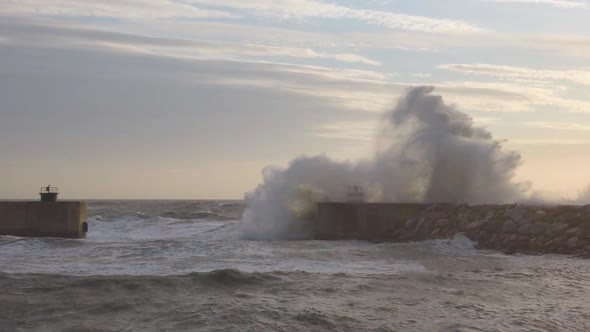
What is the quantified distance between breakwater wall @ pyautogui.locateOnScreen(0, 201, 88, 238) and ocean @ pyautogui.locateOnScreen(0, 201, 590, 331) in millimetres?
3807

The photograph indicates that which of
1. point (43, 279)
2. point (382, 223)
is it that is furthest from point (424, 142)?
point (43, 279)

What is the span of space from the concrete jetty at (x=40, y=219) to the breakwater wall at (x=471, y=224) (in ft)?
23.5

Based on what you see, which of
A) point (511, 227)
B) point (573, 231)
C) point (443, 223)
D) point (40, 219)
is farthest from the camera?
point (40, 219)

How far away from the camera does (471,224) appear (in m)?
16.5

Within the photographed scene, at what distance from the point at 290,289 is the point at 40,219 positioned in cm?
1207

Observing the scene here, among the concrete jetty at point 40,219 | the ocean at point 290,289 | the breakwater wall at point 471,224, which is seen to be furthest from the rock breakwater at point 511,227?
the concrete jetty at point 40,219

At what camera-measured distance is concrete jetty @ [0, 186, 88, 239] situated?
19.5m

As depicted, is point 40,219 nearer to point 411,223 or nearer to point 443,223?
point 411,223

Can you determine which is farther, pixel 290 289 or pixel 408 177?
pixel 408 177

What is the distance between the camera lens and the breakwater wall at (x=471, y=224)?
15.0 metres

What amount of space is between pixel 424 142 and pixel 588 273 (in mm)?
10650

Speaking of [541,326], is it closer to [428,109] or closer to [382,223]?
[382,223]

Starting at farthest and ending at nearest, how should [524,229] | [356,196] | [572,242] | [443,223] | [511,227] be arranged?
1. [356,196]
2. [443,223]
3. [511,227]
4. [524,229]
5. [572,242]

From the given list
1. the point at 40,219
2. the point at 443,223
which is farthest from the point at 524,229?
the point at 40,219
